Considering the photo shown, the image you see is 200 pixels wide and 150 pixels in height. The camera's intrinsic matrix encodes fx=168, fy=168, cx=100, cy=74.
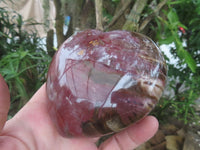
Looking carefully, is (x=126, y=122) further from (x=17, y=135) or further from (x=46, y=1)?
(x=46, y=1)

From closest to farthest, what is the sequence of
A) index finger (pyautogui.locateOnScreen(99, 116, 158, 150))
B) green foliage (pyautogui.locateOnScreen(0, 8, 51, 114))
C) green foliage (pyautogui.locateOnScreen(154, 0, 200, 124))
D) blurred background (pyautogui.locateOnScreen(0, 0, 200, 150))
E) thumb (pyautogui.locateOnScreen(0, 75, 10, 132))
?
thumb (pyautogui.locateOnScreen(0, 75, 10, 132)) → index finger (pyautogui.locateOnScreen(99, 116, 158, 150)) → blurred background (pyautogui.locateOnScreen(0, 0, 200, 150)) → green foliage (pyautogui.locateOnScreen(0, 8, 51, 114)) → green foliage (pyautogui.locateOnScreen(154, 0, 200, 124))

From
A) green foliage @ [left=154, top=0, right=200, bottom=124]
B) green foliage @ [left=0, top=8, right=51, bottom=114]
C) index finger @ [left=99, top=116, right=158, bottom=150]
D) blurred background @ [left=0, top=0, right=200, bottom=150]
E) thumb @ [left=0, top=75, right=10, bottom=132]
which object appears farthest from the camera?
green foliage @ [left=154, top=0, right=200, bottom=124]

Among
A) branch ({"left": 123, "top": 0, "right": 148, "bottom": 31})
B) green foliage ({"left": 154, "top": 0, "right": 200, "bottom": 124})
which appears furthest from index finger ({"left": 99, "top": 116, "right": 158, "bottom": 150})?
green foliage ({"left": 154, "top": 0, "right": 200, "bottom": 124})

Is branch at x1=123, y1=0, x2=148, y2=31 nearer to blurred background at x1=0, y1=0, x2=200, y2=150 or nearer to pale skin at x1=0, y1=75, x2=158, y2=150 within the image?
blurred background at x1=0, y1=0, x2=200, y2=150

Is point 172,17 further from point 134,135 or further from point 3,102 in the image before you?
point 3,102

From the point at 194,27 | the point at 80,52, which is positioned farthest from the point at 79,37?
the point at 194,27

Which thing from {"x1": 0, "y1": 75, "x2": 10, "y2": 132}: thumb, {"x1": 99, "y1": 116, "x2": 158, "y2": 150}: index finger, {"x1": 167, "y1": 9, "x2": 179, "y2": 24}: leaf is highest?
{"x1": 167, "y1": 9, "x2": 179, "y2": 24}: leaf

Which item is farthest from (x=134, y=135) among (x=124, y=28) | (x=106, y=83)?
(x=124, y=28)
